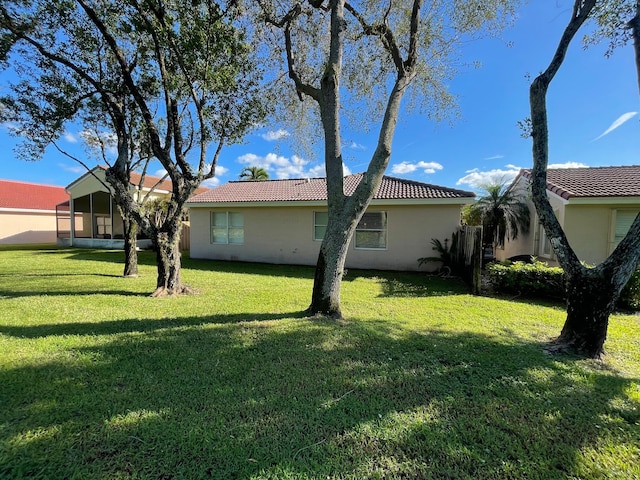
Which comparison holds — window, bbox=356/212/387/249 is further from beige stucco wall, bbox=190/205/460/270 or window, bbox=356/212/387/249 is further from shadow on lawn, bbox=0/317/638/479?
shadow on lawn, bbox=0/317/638/479

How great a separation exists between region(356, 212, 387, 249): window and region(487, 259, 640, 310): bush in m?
4.60

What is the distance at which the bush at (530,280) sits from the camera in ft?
23.1

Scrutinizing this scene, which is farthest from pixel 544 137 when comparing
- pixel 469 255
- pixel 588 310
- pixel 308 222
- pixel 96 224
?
pixel 96 224

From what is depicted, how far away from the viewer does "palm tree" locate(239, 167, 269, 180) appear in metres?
34.1

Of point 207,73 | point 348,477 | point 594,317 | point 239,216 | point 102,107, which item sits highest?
point 102,107

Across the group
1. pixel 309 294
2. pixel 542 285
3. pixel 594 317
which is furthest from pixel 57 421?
pixel 542 285

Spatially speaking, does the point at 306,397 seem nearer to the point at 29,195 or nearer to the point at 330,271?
the point at 330,271

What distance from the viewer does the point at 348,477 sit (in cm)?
202

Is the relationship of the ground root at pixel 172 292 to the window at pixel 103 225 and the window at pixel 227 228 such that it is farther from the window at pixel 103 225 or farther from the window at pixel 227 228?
the window at pixel 103 225

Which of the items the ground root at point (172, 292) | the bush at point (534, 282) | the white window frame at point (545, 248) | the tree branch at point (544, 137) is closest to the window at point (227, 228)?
the ground root at point (172, 292)

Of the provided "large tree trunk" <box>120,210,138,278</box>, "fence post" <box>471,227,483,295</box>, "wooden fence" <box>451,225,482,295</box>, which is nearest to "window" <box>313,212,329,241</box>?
"wooden fence" <box>451,225,482,295</box>

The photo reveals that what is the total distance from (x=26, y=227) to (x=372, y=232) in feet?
94.9

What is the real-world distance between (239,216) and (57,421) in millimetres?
11968

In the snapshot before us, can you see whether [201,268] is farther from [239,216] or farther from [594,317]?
[594,317]
